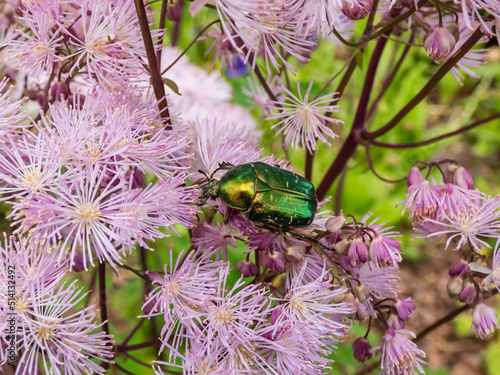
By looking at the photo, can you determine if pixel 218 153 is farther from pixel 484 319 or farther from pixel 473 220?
pixel 484 319

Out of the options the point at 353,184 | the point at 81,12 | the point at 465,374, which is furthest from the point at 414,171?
the point at 465,374

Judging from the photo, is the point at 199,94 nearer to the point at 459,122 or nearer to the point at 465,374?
the point at 459,122

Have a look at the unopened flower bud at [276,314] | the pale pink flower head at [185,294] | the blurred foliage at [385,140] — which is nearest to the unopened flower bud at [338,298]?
the unopened flower bud at [276,314]

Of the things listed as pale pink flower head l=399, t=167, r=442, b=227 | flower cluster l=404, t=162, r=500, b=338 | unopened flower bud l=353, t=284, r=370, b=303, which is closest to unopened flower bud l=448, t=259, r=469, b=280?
flower cluster l=404, t=162, r=500, b=338

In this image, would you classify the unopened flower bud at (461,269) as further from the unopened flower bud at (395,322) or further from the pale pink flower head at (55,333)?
the pale pink flower head at (55,333)

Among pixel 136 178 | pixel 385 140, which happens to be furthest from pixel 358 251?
pixel 385 140

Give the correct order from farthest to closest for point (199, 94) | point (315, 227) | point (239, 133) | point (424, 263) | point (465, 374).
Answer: point (424, 263) < point (465, 374) < point (199, 94) < point (239, 133) < point (315, 227)

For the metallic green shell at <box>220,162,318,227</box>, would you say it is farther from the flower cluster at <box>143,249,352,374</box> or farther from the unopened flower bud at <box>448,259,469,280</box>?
the unopened flower bud at <box>448,259,469,280</box>
